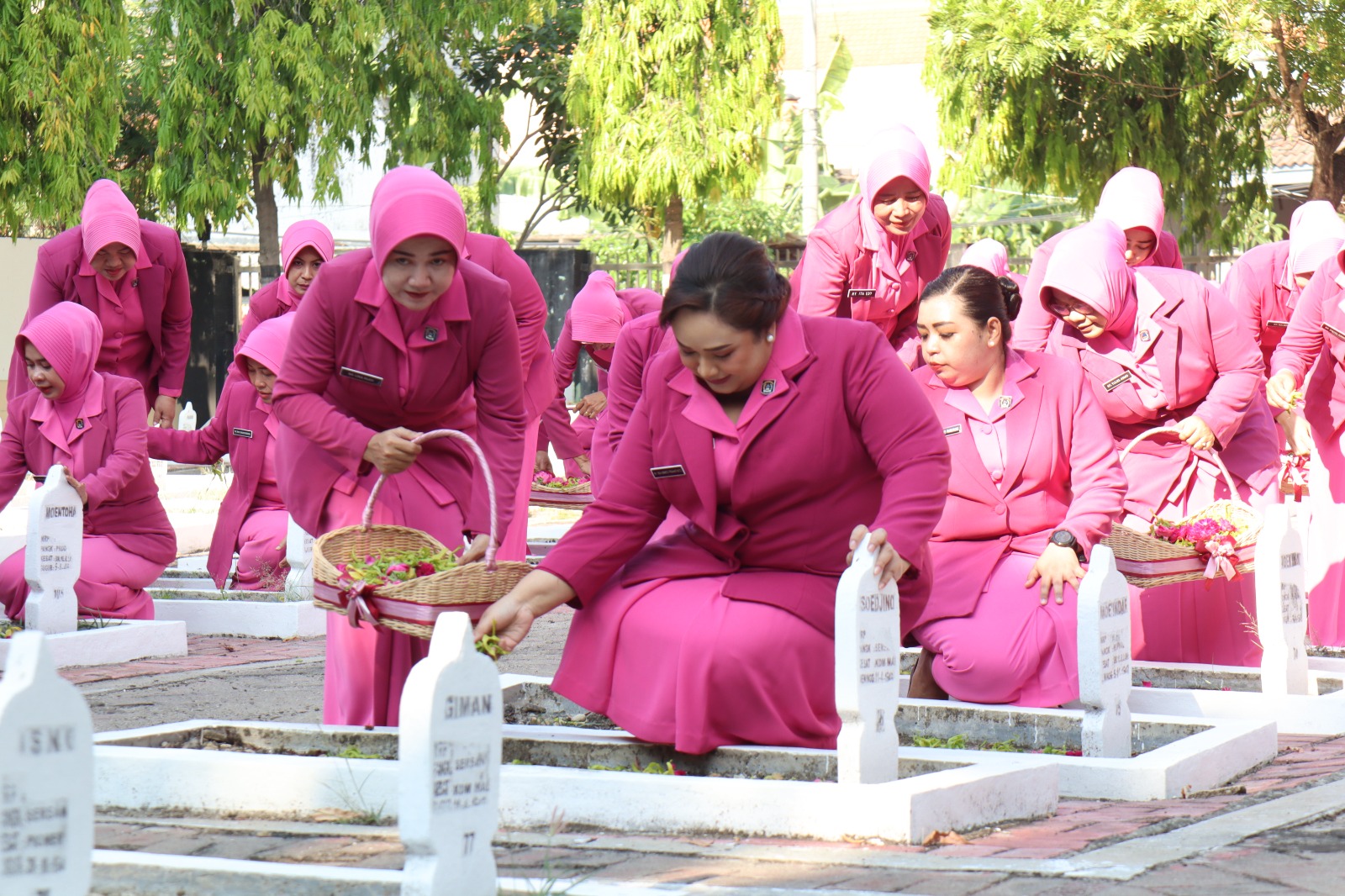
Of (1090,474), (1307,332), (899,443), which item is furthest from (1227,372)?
(899,443)

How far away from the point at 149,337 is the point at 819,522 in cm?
631

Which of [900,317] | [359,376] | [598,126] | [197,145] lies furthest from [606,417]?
[598,126]

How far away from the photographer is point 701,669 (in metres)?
4.98

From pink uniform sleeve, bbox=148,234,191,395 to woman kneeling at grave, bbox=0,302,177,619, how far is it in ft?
3.95

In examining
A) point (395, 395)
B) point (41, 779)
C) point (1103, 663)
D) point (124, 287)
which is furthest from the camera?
point (124, 287)

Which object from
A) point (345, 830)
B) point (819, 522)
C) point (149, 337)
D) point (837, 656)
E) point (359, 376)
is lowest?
point (345, 830)

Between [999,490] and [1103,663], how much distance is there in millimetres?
1223

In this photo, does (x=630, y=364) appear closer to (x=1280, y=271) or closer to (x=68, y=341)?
(x=68, y=341)

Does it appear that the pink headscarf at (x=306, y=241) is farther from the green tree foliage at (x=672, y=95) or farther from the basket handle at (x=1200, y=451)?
the green tree foliage at (x=672, y=95)

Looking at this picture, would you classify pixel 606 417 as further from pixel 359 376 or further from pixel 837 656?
pixel 837 656

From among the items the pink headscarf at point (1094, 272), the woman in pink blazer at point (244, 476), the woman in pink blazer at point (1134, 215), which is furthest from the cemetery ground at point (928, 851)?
the woman in pink blazer at point (244, 476)

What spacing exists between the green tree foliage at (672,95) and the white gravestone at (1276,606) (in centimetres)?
1871

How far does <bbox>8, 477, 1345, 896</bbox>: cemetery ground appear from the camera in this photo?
12.9ft

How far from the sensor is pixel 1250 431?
26.8 ft
